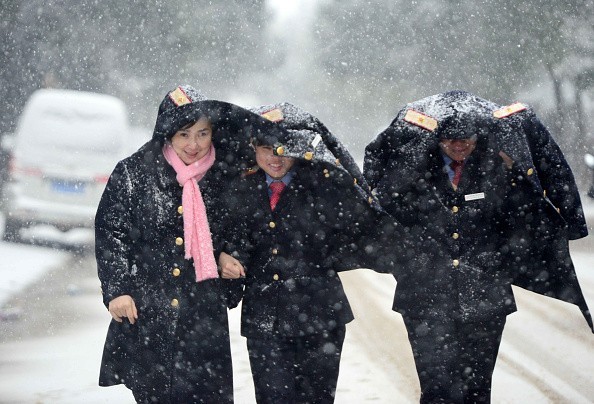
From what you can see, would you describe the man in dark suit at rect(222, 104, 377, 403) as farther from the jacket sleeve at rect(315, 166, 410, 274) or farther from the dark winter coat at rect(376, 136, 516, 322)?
the dark winter coat at rect(376, 136, 516, 322)

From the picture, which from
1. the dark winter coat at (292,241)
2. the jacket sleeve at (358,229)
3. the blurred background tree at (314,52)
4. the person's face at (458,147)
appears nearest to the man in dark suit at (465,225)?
the person's face at (458,147)

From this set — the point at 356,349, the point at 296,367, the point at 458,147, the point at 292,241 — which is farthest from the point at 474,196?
the point at 356,349

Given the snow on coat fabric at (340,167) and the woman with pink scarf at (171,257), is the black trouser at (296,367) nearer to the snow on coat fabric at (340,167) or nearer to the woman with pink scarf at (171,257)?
the woman with pink scarf at (171,257)

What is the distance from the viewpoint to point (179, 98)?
15.2 ft

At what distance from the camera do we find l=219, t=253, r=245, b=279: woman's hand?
4.63 meters

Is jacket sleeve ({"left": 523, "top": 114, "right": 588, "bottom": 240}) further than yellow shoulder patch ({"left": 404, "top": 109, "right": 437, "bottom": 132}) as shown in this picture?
Yes

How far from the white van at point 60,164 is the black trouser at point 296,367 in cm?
748

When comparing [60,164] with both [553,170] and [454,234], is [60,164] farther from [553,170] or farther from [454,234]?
[553,170]

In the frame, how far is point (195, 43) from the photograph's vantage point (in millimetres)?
28016

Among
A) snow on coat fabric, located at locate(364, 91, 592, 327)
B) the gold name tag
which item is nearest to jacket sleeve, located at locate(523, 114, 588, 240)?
snow on coat fabric, located at locate(364, 91, 592, 327)

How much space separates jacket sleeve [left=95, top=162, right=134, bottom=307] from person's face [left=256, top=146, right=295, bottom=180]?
65cm

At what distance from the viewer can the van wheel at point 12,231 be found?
1271 centimetres

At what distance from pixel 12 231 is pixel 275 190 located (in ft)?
30.3

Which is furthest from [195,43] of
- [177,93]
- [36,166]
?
[177,93]
